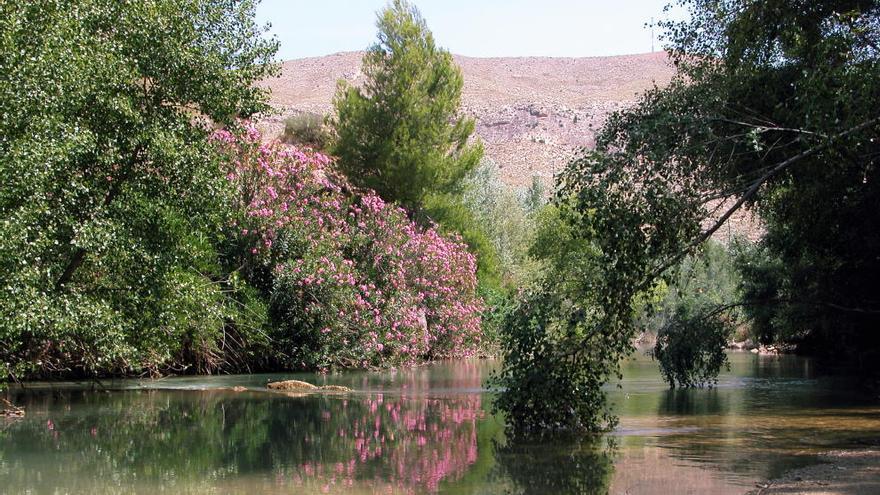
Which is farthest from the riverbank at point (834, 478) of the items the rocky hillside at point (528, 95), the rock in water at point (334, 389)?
the rocky hillside at point (528, 95)

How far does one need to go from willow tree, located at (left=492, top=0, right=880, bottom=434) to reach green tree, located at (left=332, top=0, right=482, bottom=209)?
17.7 m

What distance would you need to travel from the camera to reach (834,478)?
10.2 meters

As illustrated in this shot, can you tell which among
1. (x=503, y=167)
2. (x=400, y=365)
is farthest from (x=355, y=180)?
(x=503, y=167)

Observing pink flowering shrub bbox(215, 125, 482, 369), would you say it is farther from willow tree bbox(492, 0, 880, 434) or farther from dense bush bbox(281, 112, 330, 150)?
willow tree bbox(492, 0, 880, 434)

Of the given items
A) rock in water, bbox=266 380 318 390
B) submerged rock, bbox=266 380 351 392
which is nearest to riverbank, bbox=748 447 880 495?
submerged rock, bbox=266 380 351 392

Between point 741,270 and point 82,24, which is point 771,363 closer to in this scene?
point 741,270

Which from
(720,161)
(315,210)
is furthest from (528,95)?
(720,161)

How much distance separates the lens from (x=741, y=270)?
35.8 metres

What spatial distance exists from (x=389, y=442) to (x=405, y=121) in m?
25.2

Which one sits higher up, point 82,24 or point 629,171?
point 82,24

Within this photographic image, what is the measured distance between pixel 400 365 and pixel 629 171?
59.3 ft

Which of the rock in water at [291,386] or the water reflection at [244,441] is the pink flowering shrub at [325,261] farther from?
the water reflection at [244,441]

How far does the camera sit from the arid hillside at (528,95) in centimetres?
10050

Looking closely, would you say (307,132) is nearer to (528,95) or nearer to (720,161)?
(720,161)
